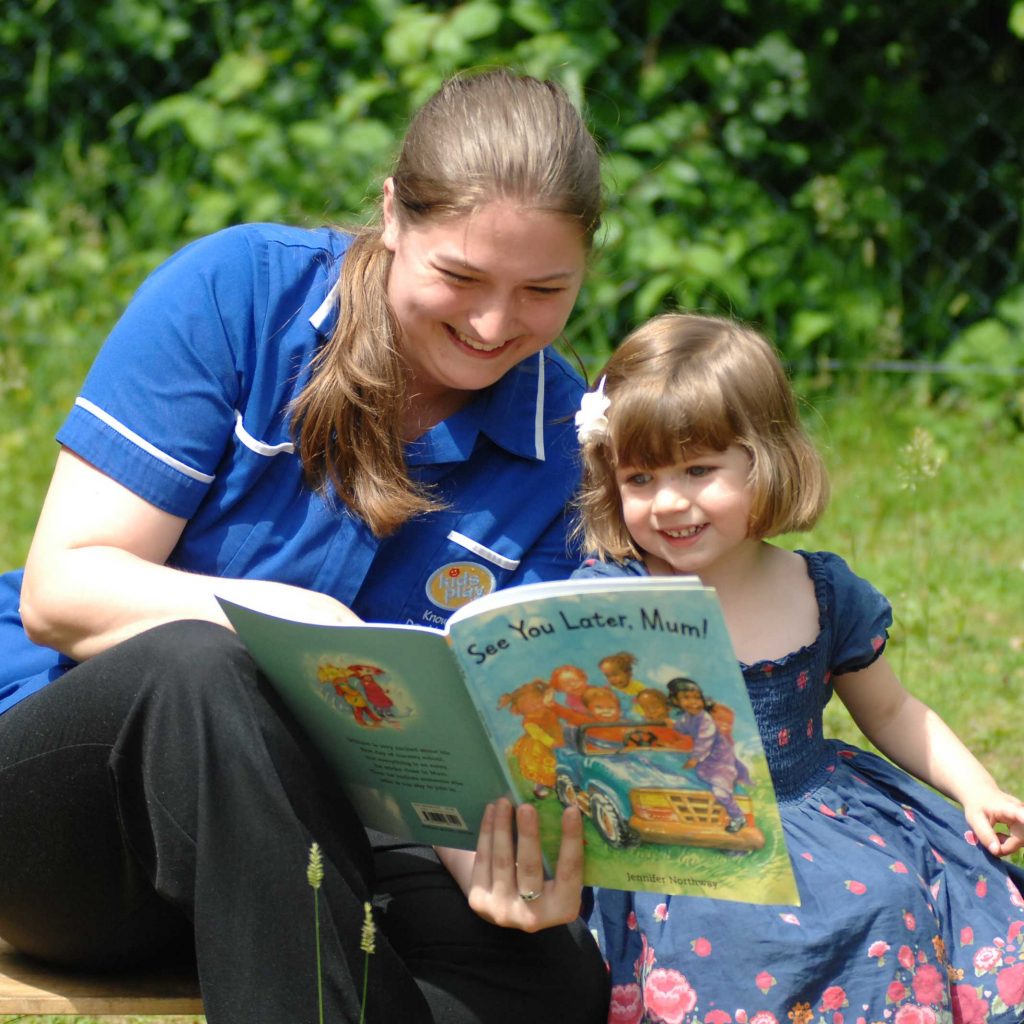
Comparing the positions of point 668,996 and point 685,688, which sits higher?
point 685,688

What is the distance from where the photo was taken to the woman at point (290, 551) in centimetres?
170

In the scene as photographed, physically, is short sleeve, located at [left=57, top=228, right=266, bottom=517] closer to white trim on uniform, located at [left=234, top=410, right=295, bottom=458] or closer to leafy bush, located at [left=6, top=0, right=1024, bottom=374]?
white trim on uniform, located at [left=234, top=410, right=295, bottom=458]

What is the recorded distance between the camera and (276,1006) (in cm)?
167

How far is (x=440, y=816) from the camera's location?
184 centimetres

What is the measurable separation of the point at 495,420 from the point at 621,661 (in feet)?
2.30

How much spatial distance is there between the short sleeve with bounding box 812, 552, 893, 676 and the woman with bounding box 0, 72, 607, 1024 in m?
0.40

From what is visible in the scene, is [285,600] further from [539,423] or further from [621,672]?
[539,423]

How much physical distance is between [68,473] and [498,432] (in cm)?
59

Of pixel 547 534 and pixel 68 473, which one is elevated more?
pixel 68 473

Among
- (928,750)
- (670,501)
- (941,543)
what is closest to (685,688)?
(670,501)

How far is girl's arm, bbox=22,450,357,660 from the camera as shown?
75.0 inches

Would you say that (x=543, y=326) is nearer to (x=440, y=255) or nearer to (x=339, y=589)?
(x=440, y=255)

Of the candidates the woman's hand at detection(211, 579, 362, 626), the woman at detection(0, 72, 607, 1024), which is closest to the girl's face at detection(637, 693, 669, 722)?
the woman at detection(0, 72, 607, 1024)

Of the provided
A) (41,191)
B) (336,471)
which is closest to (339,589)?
(336,471)
